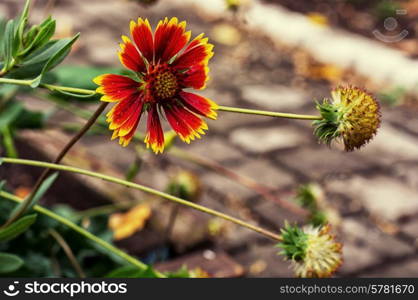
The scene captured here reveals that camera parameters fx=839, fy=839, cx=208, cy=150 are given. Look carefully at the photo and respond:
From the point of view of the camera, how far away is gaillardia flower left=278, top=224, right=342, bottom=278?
102 cm

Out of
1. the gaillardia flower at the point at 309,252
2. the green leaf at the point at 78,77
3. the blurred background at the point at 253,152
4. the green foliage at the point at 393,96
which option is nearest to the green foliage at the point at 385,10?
the blurred background at the point at 253,152

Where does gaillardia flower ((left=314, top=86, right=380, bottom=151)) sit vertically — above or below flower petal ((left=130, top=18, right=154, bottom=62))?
below

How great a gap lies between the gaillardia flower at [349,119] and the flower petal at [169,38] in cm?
16

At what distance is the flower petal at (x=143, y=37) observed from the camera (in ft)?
2.85

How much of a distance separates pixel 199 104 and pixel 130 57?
93 mm

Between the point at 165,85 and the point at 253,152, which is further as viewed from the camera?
the point at 253,152

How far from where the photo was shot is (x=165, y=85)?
90cm

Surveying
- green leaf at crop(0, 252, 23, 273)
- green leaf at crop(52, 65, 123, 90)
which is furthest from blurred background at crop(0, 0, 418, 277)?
green leaf at crop(0, 252, 23, 273)

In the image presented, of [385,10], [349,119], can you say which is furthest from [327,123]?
[385,10]

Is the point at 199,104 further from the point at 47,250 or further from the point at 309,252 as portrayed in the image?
the point at 47,250

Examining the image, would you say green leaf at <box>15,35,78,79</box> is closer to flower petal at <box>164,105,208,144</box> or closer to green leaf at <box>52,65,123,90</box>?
flower petal at <box>164,105,208,144</box>

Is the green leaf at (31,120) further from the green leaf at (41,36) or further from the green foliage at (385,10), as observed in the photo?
the green foliage at (385,10)

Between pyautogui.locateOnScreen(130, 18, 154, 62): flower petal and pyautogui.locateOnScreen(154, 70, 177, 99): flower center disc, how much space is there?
3 cm

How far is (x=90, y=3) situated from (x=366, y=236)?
1965 millimetres
